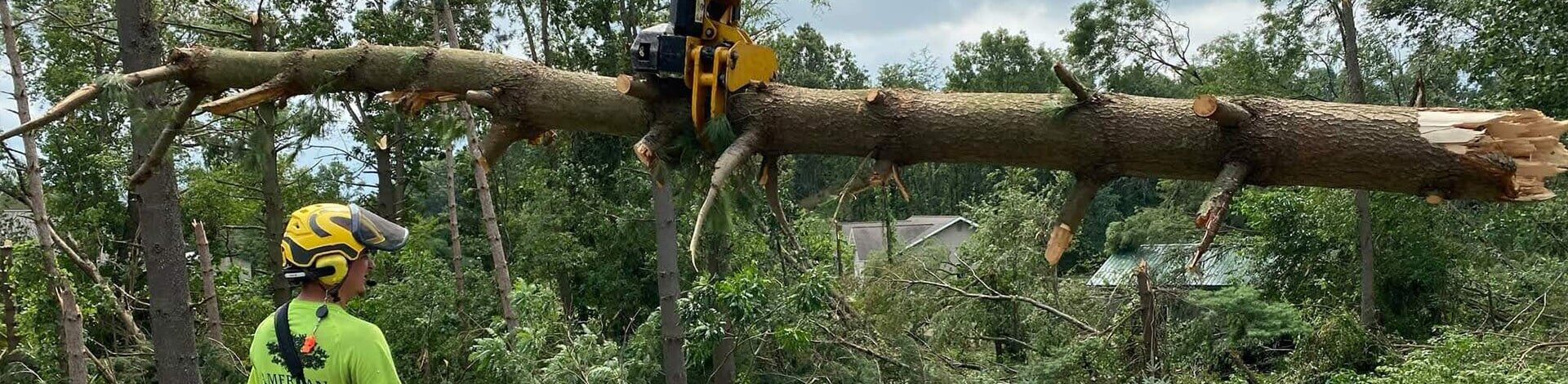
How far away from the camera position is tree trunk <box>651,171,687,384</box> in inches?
414

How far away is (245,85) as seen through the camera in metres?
3.20

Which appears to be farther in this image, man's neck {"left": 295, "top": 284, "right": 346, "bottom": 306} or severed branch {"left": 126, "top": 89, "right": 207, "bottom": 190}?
severed branch {"left": 126, "top": 89, "right": 207, "bottom": 190}

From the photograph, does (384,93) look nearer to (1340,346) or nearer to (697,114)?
(697,114)

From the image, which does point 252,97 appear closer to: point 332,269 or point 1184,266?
point 332,269

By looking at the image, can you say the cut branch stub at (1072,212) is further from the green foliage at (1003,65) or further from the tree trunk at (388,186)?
the green foliage at (1003,65)

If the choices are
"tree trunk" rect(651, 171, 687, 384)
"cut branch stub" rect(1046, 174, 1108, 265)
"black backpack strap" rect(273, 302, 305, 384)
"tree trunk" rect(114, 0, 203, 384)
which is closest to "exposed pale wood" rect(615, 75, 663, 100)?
"black backpack strap" rect(273, 302, 305, 384)

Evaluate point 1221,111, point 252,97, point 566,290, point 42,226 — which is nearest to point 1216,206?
point 1221,111

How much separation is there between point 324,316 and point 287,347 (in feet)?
0.36

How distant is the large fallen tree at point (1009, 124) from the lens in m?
2.17

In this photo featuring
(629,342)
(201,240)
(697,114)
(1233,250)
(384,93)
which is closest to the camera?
(697,114)

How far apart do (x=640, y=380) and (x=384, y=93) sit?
7.20 meters

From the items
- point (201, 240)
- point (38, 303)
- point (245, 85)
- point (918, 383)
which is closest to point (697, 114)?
point (245, 85)

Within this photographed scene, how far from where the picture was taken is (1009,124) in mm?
2475

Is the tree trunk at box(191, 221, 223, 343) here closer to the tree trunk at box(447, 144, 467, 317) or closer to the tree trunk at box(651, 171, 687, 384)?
the tree trunk at box(447, 144, 467, 317)
